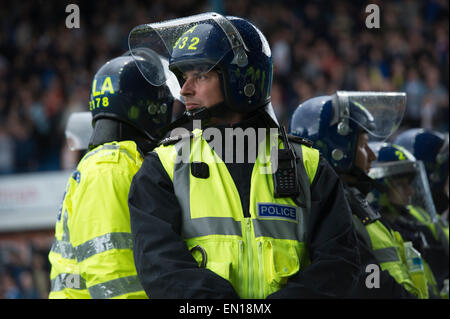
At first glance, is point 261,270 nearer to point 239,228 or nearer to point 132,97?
point 239,228

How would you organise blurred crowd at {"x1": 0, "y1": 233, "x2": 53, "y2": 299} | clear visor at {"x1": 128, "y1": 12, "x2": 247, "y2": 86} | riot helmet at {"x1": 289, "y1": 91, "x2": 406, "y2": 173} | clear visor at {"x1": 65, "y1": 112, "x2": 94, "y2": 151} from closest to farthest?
1. clear visor at {"x1": 128, "y1": 12, "x2": 247, "y2": 86}
2. riot helmet at {"x1": 289, "y1": 91, "x2": 406, "y2": 173}
3. clear visor at {"x1": 65, "y1": 112, "x2": 94, "y2": 151}
4. blurred crowd at {"x1": 0, "y1": 233, "x2": 53, "y2": 299}

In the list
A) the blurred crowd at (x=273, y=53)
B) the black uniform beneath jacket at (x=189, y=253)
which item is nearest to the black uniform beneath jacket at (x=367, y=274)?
the black uniform beneath jacket at (x=189, y=253)

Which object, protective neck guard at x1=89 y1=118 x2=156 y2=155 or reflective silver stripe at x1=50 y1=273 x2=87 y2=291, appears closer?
reflective silver stripe at x1=50 y1=273 x2=87 y2=291

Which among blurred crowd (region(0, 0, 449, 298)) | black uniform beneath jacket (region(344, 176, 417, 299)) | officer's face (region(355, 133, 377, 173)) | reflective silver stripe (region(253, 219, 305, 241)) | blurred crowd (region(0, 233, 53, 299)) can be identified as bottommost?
blurred crowd (region(0, 233, 53, 299))

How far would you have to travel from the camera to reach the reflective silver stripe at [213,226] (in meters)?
2.60

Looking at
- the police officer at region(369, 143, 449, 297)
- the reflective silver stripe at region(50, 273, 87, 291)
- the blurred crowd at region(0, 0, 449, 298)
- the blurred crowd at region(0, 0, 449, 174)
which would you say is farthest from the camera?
the blurred crowd at region(0, 0, 449, 174)

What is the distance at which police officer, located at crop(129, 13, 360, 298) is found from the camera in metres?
2.54

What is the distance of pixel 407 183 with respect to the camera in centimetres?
488

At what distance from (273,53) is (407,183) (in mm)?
8121

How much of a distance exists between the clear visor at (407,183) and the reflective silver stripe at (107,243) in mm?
2308

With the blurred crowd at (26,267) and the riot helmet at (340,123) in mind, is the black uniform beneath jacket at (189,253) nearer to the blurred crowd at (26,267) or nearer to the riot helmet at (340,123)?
the riot helmet at (340,123)

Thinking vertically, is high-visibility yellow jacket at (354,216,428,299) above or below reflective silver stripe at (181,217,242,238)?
below

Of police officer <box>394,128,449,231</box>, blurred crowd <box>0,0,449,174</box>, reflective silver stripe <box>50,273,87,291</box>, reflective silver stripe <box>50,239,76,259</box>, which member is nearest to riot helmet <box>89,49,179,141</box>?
reflective silver stripe <box>50,239,76,259</box>

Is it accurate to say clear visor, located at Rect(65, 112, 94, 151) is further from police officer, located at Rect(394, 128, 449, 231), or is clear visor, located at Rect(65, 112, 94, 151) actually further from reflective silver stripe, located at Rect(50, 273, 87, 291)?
police officer, located at Rect(394, 128, 449, 231)
